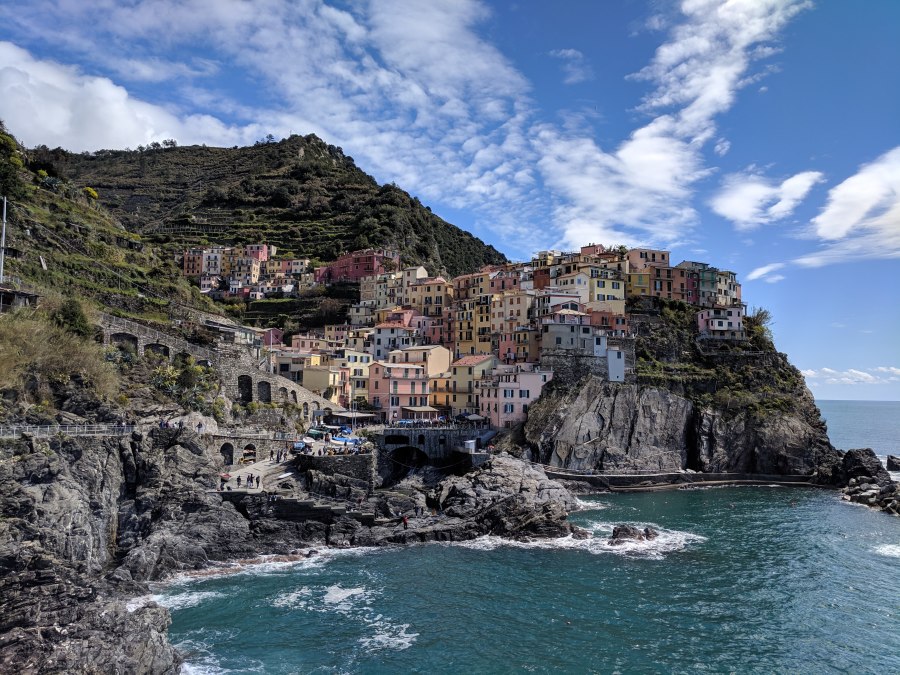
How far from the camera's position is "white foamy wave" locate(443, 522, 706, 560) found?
3925cm

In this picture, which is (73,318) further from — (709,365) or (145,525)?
(709,365)

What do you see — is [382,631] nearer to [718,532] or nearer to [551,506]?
[551,506]

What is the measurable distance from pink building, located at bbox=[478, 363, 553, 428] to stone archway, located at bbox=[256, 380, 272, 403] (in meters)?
22.8

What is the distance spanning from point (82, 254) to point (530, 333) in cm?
4725

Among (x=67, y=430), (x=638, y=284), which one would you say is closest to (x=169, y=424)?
(x=67, y=430)

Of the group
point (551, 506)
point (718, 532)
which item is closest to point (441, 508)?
point (551, 506)

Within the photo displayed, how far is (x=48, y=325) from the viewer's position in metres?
41.2

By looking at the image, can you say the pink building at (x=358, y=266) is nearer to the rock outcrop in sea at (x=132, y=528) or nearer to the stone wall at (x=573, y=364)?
the stone wall at (x=573, y=364)

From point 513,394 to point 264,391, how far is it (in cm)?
2534

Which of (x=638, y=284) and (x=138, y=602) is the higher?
(x=638, y=284)

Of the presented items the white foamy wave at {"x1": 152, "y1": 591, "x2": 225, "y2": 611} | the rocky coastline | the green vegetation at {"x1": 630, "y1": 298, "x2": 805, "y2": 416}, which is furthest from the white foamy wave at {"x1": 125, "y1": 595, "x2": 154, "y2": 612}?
the green vegetation at {"x1": 630, "y1": 298, "x2": 805, "y2": 416}

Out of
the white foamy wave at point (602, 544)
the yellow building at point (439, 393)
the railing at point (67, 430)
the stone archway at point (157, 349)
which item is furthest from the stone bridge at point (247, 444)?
the yellow building at point (439, 393)

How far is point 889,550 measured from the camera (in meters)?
40.5

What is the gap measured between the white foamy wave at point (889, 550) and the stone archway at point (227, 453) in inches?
1770
